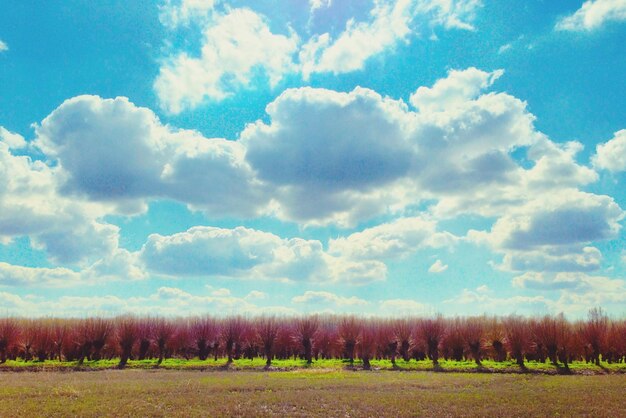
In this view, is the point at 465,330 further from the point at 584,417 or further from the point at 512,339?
the point at 584,417

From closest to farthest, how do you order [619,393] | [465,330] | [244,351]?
[619,393] < [465,330] < [244,351]

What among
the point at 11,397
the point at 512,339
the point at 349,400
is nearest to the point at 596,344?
the point at 512,339

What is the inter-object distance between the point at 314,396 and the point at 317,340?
110ft

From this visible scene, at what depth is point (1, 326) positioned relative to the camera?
194 feet

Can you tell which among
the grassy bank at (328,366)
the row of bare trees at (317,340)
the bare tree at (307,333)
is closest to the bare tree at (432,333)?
the row of bare trees at (317,340)

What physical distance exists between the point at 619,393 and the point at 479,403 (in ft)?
35.1

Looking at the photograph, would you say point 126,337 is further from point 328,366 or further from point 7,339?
point 328,366

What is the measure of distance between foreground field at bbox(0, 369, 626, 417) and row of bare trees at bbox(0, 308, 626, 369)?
15181 millimetres

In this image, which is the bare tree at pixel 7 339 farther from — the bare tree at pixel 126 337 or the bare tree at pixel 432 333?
the bare tree at pixel 432 333

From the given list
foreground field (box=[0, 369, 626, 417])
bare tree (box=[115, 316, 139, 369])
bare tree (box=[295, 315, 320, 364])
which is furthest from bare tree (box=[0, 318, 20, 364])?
bare tree (box=[295, 315, 320, 364])

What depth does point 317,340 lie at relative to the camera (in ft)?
207

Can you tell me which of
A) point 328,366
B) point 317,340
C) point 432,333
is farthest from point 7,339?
point 432,333

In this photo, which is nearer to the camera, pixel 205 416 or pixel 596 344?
pixel 205 416

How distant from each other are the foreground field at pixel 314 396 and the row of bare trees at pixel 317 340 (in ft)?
49.8
